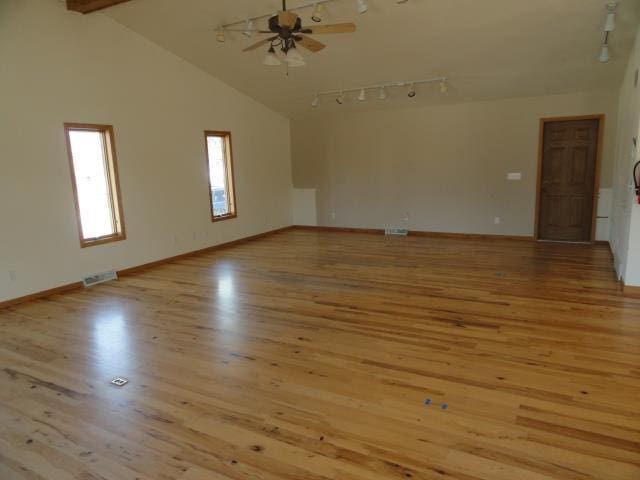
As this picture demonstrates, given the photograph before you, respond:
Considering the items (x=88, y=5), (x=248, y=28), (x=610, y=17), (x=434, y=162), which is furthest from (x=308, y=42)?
(x=434, y=162)

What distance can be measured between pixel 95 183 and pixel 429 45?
4.67 meters

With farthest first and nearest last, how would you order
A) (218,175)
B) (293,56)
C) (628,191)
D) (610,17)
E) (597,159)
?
1. (218,175)
2. (597,159)
3. (628,191)
4. (610,17)
5. (293,56)

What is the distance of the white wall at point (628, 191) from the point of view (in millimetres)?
4306

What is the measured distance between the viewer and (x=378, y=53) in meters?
5.88

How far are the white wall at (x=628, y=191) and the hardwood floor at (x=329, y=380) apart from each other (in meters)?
0.32

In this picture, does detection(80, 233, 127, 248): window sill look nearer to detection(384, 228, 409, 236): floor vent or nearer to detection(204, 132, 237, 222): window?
detection(204, 132, 237, 222): window

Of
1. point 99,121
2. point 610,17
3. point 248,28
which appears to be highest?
point 248,28

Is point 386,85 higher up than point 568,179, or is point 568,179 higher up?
point 386,85

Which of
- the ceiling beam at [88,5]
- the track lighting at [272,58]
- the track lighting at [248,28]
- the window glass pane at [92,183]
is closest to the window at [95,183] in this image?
the window glass pane at [92,183]

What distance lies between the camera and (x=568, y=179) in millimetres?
7133

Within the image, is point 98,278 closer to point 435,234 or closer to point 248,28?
point 248,28

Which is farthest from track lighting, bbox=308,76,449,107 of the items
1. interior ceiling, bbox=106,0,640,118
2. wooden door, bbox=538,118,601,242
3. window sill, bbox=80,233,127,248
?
window sill, bbox=80,233,127,248

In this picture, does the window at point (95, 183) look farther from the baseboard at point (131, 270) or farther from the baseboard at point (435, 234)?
the baseboard at point (435, 234)

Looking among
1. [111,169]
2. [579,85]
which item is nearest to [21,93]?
[111,169]
